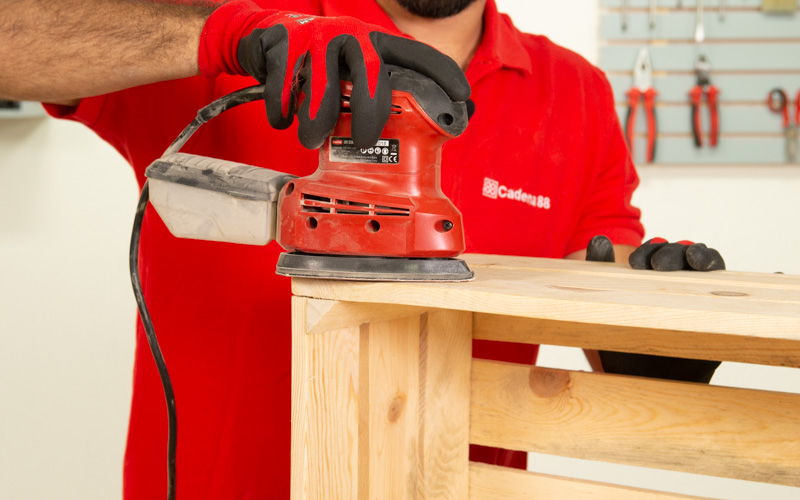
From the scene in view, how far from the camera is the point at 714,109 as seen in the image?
2309 mm

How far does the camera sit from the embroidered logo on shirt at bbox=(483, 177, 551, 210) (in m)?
1.37

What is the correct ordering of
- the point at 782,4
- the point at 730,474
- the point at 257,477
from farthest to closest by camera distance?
the point at 782,4
the point at 257,477
the point at 730,474

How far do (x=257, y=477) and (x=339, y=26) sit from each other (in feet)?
2.44

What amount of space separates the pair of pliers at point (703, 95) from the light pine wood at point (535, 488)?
1.64 metres

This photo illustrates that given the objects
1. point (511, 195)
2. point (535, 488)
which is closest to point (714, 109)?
point (511, 195)

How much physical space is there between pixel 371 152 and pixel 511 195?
0.63 m

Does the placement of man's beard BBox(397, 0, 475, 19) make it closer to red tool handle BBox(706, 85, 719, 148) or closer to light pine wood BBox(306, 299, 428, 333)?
light pine wood BBox(306, 299, 428, 333)

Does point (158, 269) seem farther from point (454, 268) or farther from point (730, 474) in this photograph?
point (730, 474)

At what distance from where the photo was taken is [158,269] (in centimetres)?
123

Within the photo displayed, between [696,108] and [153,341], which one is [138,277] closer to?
[153,341]

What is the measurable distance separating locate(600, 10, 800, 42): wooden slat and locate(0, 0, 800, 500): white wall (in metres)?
0.09

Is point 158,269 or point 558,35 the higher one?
point 558,35

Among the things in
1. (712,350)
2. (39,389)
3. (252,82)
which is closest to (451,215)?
(712,350)

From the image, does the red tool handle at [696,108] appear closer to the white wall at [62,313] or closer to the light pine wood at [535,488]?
the light pine wood at [535,488]
